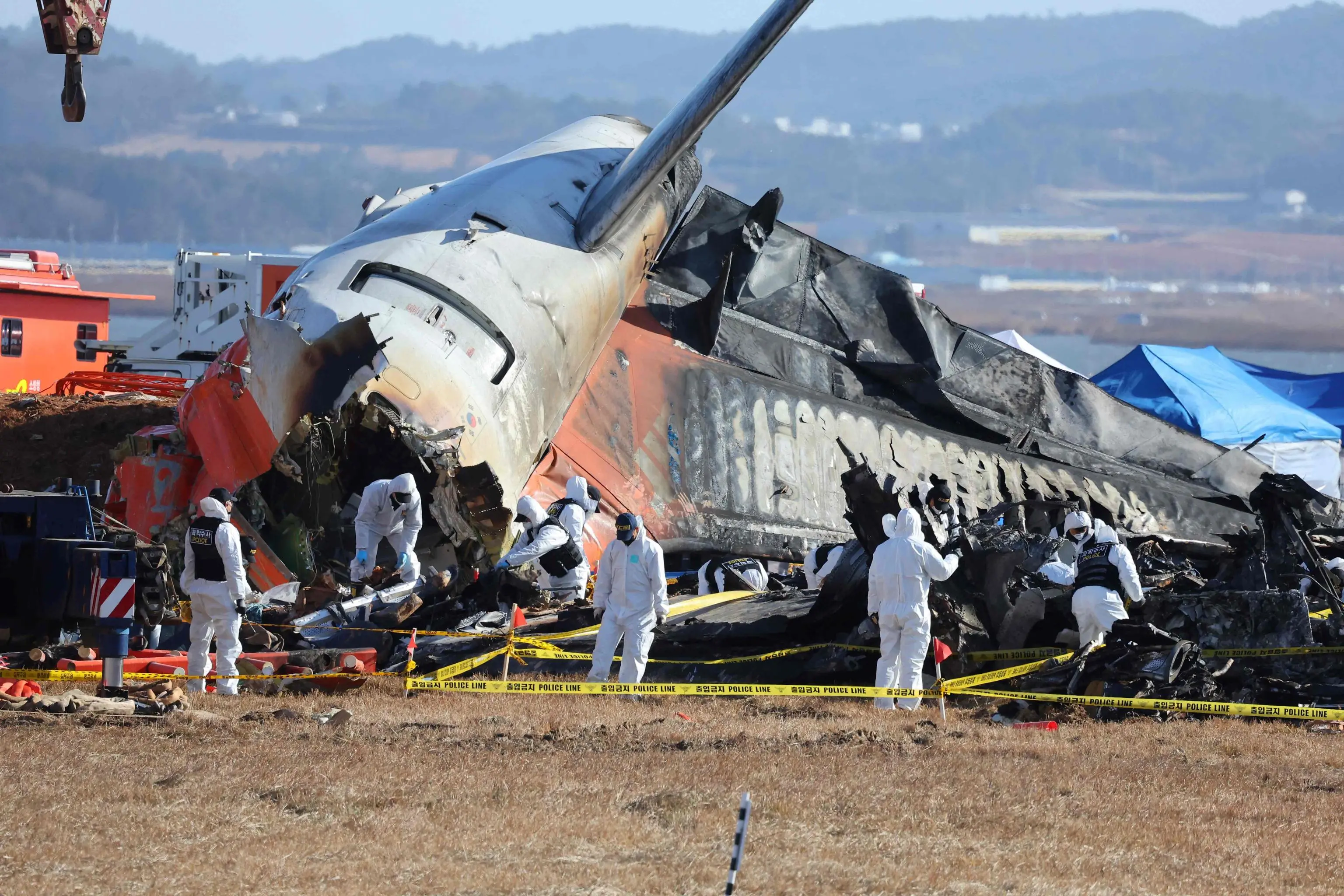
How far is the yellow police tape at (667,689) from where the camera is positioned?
1252cm

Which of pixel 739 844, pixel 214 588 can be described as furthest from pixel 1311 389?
pixel 739 844

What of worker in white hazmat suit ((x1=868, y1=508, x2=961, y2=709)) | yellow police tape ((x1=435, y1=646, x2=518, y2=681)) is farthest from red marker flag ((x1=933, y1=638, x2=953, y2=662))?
yellow police tape ((x1=435, y1=646, x2=518, y2=681))

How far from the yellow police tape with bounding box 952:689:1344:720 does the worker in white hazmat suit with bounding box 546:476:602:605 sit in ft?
16.5

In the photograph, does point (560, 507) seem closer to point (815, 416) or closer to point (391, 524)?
point (391, 524)

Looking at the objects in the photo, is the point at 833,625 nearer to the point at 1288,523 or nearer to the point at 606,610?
the point at 606,610

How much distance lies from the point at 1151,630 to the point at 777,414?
Result: 10017mm

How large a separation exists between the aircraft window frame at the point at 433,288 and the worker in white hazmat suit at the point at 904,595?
18.8 feet

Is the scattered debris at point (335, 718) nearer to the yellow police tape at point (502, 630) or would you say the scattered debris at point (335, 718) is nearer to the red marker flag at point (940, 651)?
the yellow police tape at point (502, 630)

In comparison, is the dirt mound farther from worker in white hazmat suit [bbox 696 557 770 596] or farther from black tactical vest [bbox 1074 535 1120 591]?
black tactical vest [bbox 1074 535 1120 591]

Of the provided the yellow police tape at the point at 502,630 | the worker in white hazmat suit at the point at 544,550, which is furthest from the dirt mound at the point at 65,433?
the yellow police tape at the point at 502,630

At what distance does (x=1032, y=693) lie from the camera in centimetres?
1261

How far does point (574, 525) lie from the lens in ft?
51.5

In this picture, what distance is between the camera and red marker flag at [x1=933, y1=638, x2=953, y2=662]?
1338 cm

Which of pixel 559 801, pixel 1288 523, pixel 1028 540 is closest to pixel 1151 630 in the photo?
pixel 1028 540
